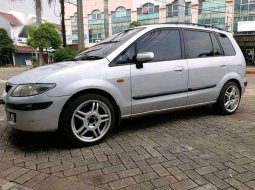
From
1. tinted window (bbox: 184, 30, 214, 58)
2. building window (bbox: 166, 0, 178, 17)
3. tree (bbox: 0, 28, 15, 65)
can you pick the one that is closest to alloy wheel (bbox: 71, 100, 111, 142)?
tinted window (bbox: 184, 30, 214, 58)

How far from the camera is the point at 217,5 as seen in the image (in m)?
42.6

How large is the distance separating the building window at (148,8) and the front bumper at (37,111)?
1894 inches

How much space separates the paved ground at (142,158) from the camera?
298cm

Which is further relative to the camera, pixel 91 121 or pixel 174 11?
pixel 174 11

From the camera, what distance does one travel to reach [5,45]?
42.4 metres

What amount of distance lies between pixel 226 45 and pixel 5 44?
4188 centimetres

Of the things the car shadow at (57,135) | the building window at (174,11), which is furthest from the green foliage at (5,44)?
the car shadow at (57,135)

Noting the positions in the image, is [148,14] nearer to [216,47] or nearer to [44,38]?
[44,38]

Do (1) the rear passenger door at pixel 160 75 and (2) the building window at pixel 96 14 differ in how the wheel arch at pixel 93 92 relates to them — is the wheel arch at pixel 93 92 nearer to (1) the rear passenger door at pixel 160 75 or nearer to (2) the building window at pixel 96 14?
(1) the rear passenger door at pixel 160 75

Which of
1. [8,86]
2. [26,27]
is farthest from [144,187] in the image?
[26,27]

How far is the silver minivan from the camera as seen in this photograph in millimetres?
3738

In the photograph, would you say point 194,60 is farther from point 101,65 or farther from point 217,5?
point 217,5

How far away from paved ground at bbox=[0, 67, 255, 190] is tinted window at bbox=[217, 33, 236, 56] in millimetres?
1360

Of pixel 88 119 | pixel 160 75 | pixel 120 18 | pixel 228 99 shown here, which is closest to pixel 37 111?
pixel 88 119
